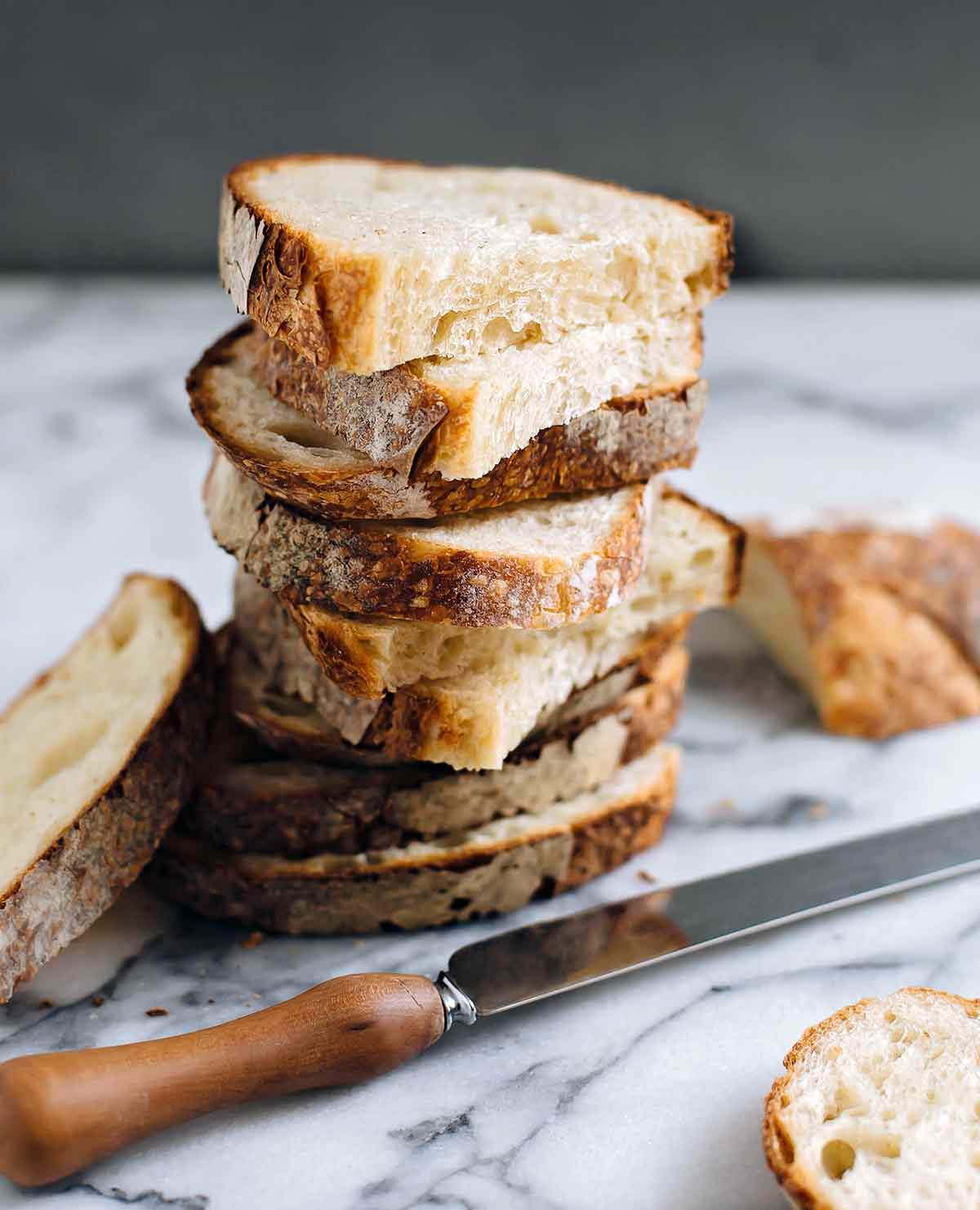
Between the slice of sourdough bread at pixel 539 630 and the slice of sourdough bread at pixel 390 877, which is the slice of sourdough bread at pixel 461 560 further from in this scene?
the slice of sourdough bread at pixel 390 877

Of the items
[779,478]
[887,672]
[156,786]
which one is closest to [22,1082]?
[156,786]

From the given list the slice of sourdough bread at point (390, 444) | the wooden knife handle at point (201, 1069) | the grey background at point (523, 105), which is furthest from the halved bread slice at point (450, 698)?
the grey background at point (523, 105)

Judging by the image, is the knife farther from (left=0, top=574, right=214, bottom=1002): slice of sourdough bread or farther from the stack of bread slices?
(left=0, top=574, right=214, bottom=1002): slice of sourdough bread

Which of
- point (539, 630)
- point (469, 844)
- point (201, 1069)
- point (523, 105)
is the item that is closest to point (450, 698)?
point (539, 630)

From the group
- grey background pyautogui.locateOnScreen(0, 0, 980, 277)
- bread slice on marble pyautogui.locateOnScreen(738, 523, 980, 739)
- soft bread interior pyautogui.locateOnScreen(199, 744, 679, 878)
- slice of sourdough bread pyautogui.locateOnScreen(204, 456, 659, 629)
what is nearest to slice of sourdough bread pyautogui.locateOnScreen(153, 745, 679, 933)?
soft bread interior pyautogui.locateOnScreen(199, 744, 679, 878)

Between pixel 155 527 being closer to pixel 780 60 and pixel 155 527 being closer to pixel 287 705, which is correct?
pixel 287 705

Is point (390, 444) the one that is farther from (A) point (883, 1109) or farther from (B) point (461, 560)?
(A) point (883, 1109)
